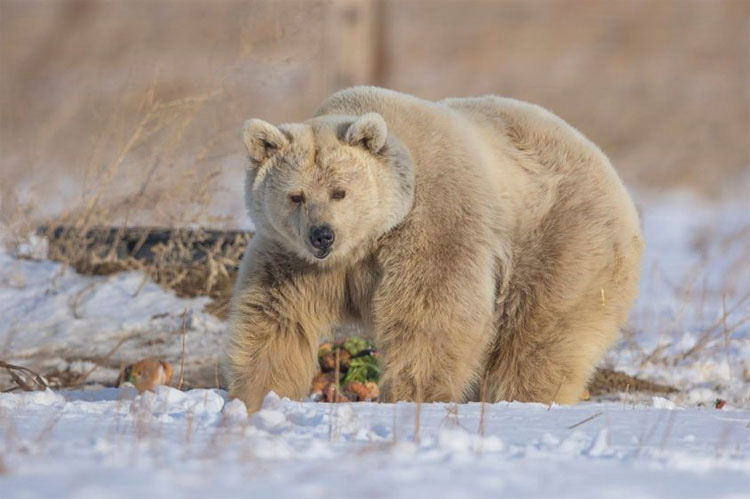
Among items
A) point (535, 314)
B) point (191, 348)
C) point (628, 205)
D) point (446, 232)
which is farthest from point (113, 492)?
point (191, 348)

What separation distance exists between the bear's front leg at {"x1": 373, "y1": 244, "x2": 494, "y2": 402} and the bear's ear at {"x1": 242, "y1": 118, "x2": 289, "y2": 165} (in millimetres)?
893

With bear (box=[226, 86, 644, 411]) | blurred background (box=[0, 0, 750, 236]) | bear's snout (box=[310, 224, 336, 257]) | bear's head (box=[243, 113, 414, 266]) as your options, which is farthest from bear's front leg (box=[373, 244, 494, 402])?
blurred background (box=[0, 0, 750, 236])

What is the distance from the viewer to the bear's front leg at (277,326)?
5.80 meters

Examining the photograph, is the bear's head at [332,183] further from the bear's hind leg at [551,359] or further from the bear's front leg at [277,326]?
the bear's hind leg at [551,359]

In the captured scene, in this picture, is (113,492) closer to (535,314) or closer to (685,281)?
(535,314)

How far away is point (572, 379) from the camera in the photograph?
20.1ft

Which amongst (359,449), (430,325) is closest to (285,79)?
(430,325)

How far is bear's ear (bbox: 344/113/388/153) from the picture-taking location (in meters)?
5.55

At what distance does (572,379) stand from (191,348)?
2.86 m

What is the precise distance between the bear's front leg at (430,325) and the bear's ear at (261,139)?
89cm

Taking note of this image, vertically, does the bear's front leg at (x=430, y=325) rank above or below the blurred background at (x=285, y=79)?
below

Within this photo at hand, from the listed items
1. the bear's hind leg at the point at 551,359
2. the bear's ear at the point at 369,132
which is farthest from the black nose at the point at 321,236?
the bear's hind leg at the point at 551,359

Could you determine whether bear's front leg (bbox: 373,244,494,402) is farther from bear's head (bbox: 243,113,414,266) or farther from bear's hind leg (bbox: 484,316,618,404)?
bear's hind leg (bbox: 484,316,618,404)

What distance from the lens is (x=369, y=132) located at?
18.4ft
